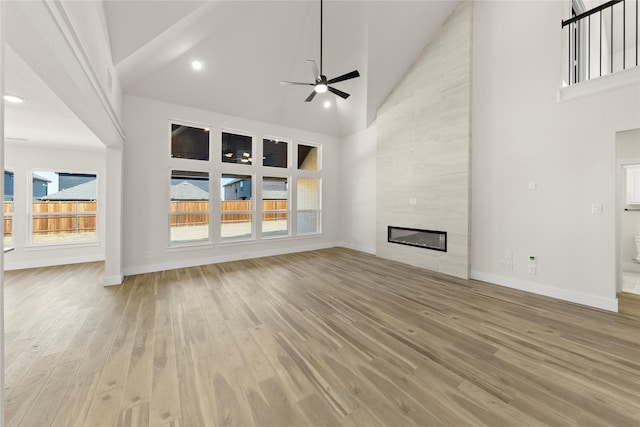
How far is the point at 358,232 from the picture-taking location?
6934mm

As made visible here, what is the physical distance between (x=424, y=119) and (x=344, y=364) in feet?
15.3

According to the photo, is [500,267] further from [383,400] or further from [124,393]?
[124,393]

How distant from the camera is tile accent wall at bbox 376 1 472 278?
14.1 feet

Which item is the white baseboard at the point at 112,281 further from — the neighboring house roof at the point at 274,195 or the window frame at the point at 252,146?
the neighboring house roof at the point at 274,195

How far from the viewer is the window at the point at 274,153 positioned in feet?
20.9

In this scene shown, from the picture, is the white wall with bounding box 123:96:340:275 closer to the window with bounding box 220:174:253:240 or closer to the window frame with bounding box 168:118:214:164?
the window frame with bounding box 168:118:214:164

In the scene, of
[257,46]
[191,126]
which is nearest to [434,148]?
[257,46]

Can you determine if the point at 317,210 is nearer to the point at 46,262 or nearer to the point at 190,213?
the point at 190,213

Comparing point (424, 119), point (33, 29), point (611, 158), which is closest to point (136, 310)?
point (33, 29)

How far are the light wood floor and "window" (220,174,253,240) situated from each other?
2.18 meters

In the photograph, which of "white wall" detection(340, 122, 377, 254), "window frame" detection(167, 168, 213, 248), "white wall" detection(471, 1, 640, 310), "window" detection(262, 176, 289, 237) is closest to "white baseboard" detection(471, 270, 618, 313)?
"white wall" detection(471, 1, 640, 310)

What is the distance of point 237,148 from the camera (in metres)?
5.91

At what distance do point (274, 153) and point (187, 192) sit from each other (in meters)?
→ 2.40

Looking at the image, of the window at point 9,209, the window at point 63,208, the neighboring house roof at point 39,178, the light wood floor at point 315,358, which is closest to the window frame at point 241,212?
the light wood floor at point 315,358
